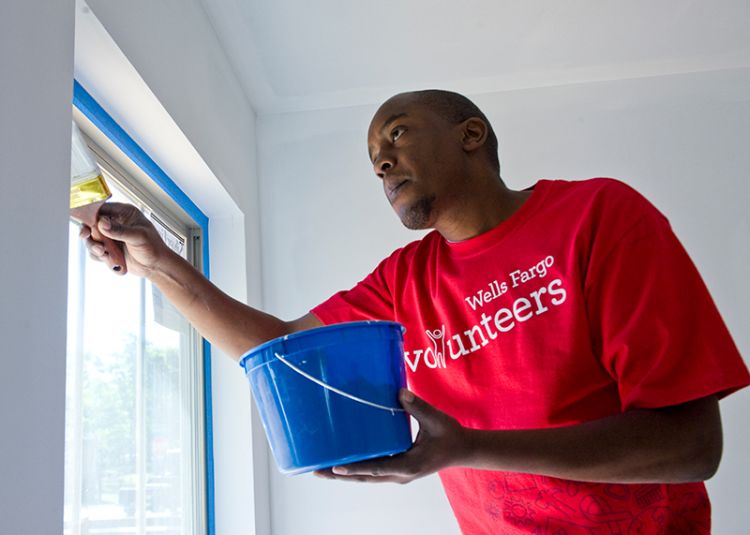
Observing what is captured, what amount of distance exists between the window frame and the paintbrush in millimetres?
327

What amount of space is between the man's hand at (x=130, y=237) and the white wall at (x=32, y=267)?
8.9 inches

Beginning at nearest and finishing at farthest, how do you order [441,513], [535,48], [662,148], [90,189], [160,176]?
[90,189]
[160,176]
[441,513]
[535,48]
[662,148]

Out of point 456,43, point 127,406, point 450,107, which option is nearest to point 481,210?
point 450,107

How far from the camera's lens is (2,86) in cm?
81

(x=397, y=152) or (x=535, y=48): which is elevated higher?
(x=535, y=48)

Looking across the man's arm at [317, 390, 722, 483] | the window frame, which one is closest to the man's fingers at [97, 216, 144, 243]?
the window frame

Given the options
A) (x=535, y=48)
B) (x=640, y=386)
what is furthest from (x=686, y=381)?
(x=535, y=48)

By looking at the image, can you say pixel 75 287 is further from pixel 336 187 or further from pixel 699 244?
pixel 699 244

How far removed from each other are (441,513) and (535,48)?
1.64 m

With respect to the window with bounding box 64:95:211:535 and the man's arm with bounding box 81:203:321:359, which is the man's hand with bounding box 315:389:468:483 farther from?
the window with bounding box 64:95:211:535

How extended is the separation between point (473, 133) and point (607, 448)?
2.32 ft

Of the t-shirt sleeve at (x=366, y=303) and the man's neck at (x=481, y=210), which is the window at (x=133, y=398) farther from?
the man's neck at (x=481, y=210)

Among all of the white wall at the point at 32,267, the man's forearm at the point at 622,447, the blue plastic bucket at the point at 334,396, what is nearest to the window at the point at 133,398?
the white wall at the point at 32,267

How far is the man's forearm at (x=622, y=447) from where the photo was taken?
0.85 metres
